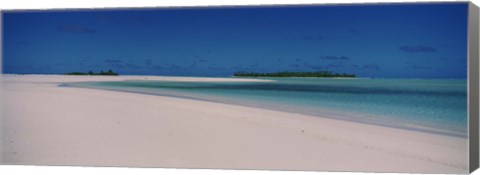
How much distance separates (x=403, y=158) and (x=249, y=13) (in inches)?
67.4

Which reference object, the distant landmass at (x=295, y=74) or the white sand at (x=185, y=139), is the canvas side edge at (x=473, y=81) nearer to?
the white sand at (x=185, y=139)

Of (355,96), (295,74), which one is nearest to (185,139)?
(295,74)

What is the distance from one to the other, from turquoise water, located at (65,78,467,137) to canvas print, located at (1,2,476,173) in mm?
15

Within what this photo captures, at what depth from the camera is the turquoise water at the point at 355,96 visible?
498 centimetres

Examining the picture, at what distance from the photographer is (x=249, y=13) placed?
17.6 feet

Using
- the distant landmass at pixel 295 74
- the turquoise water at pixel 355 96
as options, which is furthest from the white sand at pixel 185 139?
the distant landmass at pixel 295 74

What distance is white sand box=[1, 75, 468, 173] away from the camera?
5.07 meters

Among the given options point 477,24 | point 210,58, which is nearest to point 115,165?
point 210,58

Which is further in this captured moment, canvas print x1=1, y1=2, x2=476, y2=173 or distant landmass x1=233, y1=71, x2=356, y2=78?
distant landmass x1=233, y1=71, x2=356, y2=78

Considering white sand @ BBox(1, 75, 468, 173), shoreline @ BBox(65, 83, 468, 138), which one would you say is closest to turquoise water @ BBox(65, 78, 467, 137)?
shoreline @ BBox(65, 83, 468, 138)

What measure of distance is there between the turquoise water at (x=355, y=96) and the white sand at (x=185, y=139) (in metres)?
0.12

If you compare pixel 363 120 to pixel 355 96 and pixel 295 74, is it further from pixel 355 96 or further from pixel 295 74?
pixel 295 74

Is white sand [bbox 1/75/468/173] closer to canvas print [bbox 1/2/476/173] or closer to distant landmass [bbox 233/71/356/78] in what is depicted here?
canvas print [bbox 1/2/476/173]

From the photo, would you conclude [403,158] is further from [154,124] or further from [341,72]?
[154,124]
